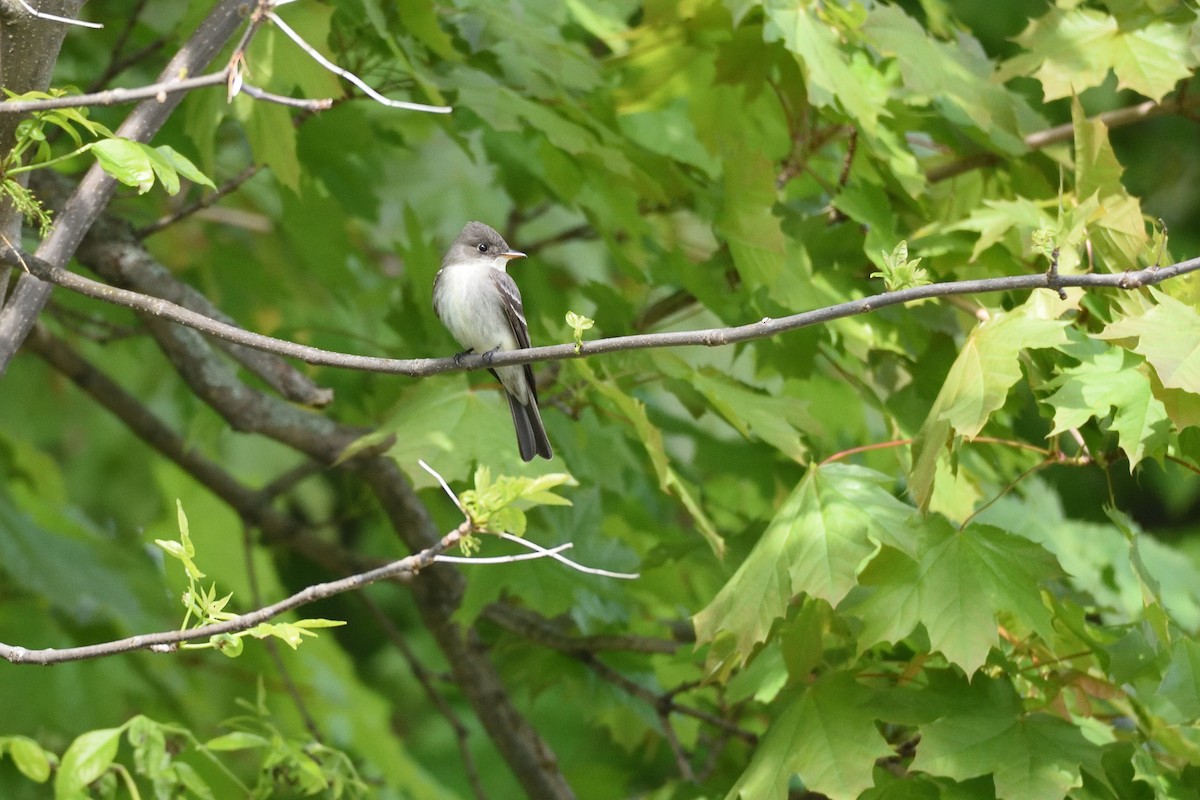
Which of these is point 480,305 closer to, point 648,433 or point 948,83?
point 648,433

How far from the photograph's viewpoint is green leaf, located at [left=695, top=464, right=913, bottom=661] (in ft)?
9.46

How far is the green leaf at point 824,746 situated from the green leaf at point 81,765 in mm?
1451

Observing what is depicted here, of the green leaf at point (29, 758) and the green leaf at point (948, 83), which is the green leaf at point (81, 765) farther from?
the green leaf at point (948, 83)

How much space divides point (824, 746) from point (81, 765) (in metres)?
1.69

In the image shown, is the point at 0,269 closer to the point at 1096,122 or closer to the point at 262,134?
the point at 262,134

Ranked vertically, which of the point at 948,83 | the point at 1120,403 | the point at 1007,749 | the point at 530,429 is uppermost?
the point at 948,83

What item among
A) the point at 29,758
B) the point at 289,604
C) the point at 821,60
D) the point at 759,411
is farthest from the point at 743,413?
the point at 29,758

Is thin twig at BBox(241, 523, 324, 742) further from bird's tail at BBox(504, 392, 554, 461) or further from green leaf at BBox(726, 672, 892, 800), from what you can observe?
green leaf at BBox(726, 672, 892, 800)

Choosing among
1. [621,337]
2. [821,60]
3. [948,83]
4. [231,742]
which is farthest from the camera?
[948,83]

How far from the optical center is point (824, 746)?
9.79 ft

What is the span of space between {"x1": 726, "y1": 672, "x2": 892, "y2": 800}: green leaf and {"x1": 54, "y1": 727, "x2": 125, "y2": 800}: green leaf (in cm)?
145

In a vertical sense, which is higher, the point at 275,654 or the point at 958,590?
the point at 958,590

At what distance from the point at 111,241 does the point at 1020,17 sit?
5294mm

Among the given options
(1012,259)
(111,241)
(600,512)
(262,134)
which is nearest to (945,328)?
(1012,259)
